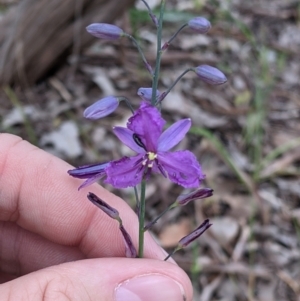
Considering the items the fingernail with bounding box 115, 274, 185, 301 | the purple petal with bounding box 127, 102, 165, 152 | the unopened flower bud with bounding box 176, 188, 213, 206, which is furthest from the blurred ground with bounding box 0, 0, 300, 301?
the purple petal with bounding box 127, 102, 165, 152

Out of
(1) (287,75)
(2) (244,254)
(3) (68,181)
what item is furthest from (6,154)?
(1) (287,75)

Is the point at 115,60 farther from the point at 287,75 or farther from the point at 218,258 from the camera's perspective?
the point at 218,258

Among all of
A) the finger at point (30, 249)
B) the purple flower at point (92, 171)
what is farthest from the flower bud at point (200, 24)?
the finger at point (30, 249)

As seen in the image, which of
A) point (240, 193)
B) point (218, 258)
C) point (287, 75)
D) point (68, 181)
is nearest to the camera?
point (68, 181)

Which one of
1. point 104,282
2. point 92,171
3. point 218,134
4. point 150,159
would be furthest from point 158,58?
point 218,134

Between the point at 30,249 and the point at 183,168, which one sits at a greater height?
the point at 183,168

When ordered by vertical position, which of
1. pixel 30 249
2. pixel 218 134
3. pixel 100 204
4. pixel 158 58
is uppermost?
pixel 158 58

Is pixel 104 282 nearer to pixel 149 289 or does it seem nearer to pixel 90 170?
pixel 149 289
